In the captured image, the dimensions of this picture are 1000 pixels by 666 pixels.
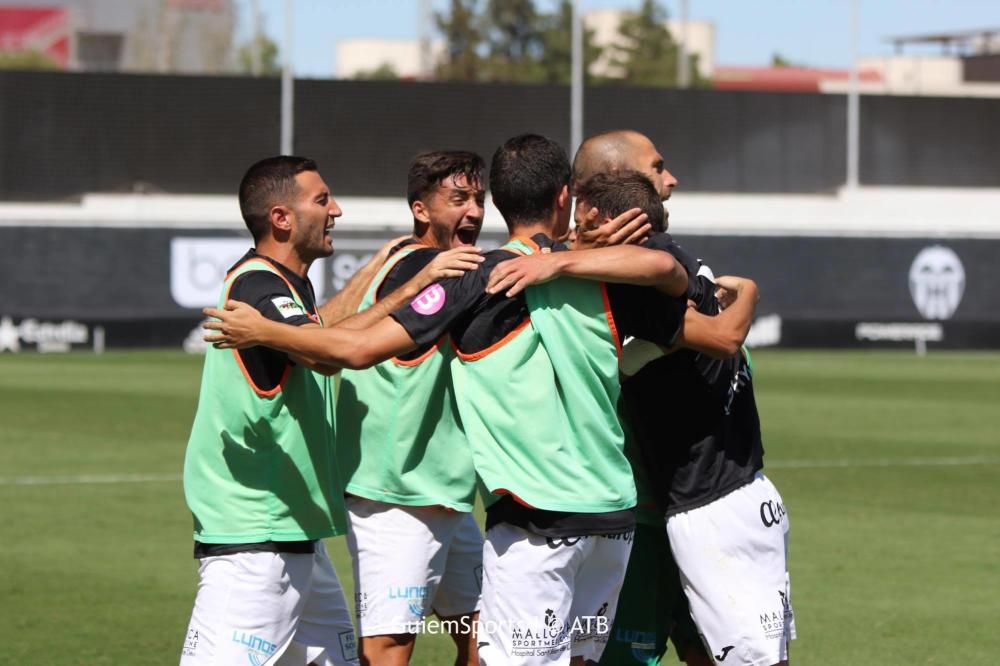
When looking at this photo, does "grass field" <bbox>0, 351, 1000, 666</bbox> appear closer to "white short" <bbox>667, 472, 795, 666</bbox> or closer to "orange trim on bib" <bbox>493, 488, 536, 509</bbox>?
"white short" <bbox>667, 472, 795, 666</bbox>

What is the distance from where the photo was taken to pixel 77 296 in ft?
86.3

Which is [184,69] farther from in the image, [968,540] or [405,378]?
[405,378]

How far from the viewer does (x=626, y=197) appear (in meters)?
5.00

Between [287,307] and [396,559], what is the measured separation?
125cm

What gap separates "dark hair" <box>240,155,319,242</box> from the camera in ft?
17.8

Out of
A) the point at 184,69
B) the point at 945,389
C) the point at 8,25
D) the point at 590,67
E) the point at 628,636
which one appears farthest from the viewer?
the point at 590,67

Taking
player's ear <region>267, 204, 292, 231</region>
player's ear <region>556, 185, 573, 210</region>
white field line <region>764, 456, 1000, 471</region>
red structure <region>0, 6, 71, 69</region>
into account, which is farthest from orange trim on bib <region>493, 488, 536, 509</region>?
red structure <region>0, 6, 71, 69</region>

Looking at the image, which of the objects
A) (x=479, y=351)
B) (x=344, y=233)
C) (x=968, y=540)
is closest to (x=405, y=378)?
(x=479, y=351)

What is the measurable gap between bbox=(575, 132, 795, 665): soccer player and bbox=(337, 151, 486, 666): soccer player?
0.77 meters

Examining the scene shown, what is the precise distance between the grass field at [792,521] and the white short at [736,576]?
227 cm

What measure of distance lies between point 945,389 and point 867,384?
3.56 ft

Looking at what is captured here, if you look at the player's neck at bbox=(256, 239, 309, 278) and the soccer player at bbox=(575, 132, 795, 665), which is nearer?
the soccer player at bbox=(575, 132, 795, 665)

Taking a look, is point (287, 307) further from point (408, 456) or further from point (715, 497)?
point (715, 497)

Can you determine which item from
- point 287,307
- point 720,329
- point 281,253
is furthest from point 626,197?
point 281,253
